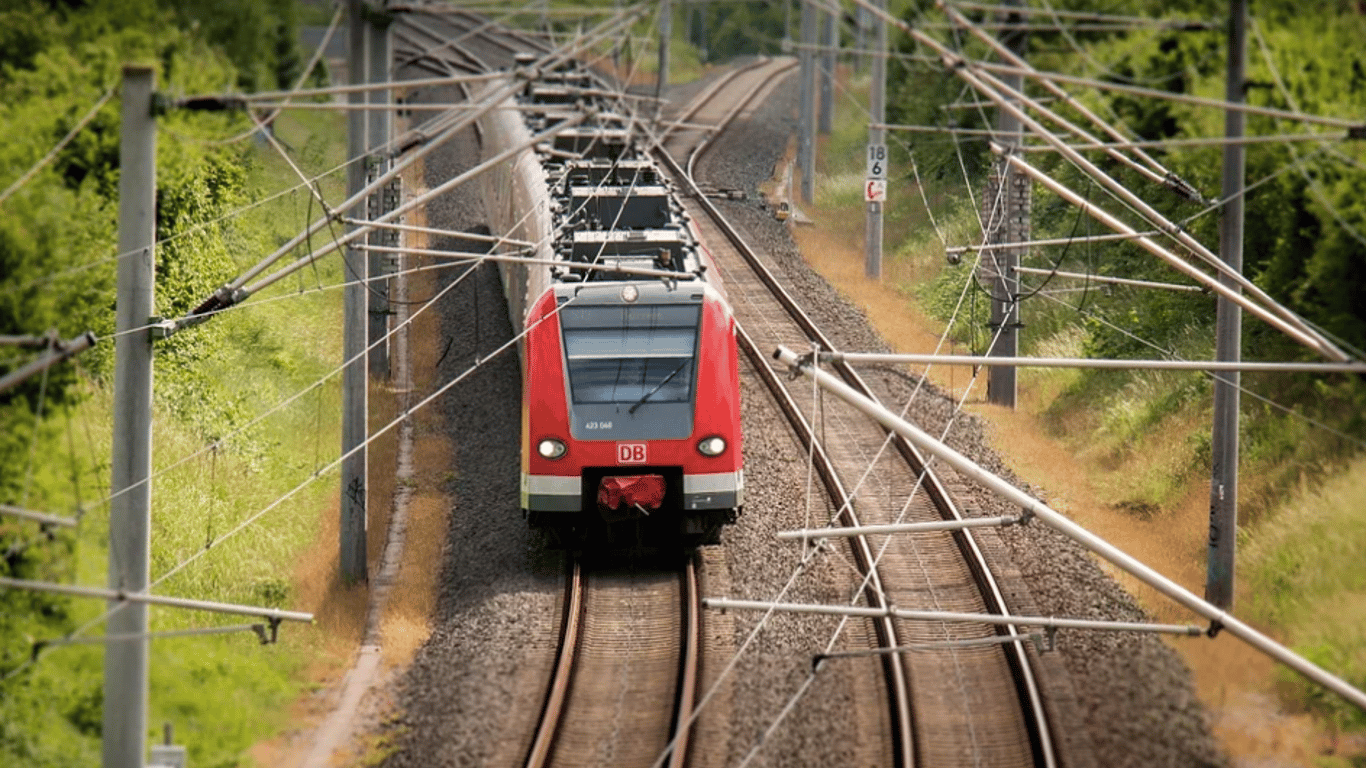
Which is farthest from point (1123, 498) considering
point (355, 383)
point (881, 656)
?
point (355, 383)

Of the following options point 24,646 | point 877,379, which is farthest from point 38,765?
point 877,379

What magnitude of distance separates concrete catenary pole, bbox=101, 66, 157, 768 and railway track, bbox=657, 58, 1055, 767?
15.9ft

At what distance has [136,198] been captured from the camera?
11.6 metres

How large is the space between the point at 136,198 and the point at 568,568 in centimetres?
833

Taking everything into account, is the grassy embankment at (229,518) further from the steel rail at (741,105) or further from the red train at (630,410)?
the steel rail at (741,105)

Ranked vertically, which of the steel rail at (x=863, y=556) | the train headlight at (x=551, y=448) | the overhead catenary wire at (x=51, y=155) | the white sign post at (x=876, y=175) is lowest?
the steel rail at (x=863, y=556)

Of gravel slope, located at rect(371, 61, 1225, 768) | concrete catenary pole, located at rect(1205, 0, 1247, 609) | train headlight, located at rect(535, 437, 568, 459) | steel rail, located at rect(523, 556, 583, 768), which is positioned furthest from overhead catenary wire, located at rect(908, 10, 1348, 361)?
steel rail, located at rect(523, 556, 583, 768)

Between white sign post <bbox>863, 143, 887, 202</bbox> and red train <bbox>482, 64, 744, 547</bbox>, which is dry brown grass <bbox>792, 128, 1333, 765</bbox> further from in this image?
red train <bbox>482, 64, 744, 547</bbox>

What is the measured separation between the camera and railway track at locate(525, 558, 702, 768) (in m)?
14.5

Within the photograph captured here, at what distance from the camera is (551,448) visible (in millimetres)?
17828

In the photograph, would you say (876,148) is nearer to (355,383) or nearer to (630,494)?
(630,494)

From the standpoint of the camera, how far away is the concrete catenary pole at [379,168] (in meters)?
19.7

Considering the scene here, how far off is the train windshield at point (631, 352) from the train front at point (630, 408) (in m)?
0.01

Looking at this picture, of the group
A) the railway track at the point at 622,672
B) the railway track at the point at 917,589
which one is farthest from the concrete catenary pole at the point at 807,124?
the railway track at the point at 622,672
